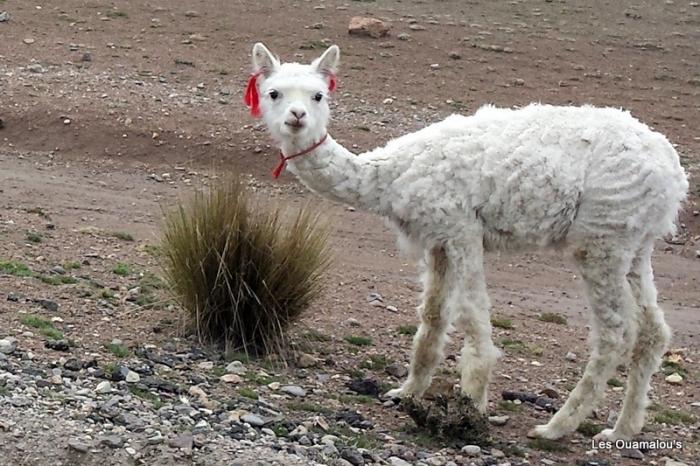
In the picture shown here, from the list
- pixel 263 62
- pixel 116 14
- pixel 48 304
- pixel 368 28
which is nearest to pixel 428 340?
pixel 263 62

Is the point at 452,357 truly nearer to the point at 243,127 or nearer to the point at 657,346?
the point at 657,346

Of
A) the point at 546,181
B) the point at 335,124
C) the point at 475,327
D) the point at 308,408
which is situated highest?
the point at 546,181

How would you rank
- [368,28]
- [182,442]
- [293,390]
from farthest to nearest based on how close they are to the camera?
1. [368,28]
2. [293,390]
3. [182,442]

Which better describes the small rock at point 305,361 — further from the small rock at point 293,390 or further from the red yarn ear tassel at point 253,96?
the red yarn ear tassel at point 253,96

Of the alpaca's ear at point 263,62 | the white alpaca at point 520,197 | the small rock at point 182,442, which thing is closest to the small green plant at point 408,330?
the white alpaca at point 520,197

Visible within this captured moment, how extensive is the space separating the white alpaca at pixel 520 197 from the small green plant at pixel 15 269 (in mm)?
2381

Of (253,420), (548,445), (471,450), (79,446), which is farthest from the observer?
(548,445)

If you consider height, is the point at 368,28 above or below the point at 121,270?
above

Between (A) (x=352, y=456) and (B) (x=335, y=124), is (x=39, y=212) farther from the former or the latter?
(A) (x=352, y=456)

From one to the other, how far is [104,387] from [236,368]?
1.12 metres

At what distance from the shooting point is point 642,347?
739 cm

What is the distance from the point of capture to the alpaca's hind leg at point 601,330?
23.5 feet

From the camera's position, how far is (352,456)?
6.21 meters

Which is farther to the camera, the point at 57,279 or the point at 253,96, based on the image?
the point at 57,279
